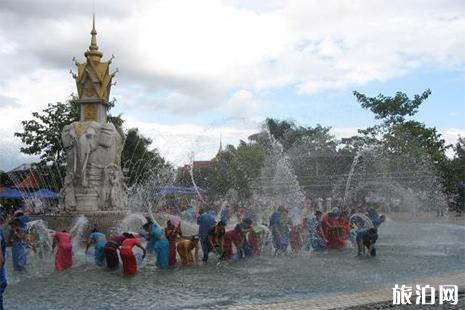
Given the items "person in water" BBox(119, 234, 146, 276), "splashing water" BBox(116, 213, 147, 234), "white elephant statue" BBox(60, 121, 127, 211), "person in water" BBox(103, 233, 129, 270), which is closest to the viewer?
"person in water" BBox(119, 234, 146, 276)

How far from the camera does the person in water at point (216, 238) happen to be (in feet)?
49.2

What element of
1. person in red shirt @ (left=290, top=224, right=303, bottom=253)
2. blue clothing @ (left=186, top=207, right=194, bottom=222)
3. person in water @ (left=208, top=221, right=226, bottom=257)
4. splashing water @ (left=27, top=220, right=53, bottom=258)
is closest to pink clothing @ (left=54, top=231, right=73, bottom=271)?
person in water @ (left=208, top=221, right=226, bottom=257)

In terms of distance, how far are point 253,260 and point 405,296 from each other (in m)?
6.65

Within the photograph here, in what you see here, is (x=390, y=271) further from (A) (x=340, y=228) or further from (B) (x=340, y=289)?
(A) (x=340, y=228)

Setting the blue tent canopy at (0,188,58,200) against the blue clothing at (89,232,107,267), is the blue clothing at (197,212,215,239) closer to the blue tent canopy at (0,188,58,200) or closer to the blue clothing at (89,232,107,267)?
the blue clothing at (89,232,107,267)

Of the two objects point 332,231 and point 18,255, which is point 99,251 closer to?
point 18,255

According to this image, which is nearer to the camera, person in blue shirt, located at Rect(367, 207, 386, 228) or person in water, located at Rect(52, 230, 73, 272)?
person in water, located at Rect(52, 230, 73, 272)

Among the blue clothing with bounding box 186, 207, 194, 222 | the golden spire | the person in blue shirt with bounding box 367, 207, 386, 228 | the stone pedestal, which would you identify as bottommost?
the blue clothing with bounding box 186, 207, 194, 222

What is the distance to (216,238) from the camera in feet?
49.3

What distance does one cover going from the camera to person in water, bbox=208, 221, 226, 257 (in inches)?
590

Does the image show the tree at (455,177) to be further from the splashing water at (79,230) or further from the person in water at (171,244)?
the person in water at (171,244)

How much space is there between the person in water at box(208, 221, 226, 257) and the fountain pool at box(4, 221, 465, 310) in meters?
0.65

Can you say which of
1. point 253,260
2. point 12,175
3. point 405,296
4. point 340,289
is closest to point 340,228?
point 253,260

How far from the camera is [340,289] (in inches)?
414
